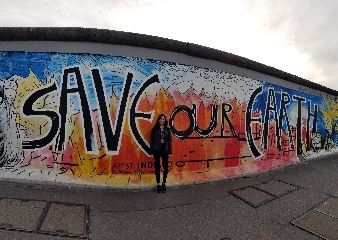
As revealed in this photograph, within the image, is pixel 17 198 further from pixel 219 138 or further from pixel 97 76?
pixel 219 138

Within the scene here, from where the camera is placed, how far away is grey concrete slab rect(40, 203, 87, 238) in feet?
10.9

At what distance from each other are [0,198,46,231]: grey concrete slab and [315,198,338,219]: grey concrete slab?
5.19 m

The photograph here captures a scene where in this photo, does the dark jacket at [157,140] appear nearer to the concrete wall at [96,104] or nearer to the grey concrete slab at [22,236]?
the concrete wall at [96,104]

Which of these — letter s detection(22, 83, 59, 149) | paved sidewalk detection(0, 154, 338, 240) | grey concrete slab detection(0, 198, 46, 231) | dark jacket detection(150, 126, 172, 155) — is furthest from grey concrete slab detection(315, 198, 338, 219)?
letter s detection(22, 83, 59, 149)

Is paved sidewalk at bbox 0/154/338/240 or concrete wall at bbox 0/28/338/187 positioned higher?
concrete wall at bbox 0/28/338/187

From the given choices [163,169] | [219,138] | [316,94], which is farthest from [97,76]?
[316,94]

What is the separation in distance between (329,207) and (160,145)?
3.77m

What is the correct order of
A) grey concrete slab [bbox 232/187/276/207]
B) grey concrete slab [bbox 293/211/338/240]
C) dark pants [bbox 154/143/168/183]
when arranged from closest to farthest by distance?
grey concrete slab [bbox 293/211/338/240] → grey concrete slab [bbox 232/187/276/207] → dark pants [bbox 154/143/168/183]

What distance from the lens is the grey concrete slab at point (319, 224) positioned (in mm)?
3867

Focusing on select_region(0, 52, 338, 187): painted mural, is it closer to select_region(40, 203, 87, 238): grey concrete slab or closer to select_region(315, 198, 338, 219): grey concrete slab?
select_region(40, 203, 87, 238): grey concrete slab

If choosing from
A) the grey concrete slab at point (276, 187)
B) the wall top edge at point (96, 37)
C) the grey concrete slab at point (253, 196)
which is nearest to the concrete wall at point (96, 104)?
the wall top edge at point (96, 37)

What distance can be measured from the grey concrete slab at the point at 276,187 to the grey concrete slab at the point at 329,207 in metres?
0.76

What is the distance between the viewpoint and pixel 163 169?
17.3 feet

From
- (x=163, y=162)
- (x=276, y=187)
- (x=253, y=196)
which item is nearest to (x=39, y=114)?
Answer: (x=163, y=162)
